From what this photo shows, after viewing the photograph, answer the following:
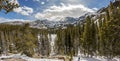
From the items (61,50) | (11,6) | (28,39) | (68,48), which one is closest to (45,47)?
(61,50)

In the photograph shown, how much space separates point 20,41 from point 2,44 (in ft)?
178

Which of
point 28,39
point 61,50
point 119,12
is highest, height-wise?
point 119,12

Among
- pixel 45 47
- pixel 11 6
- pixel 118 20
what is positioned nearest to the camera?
pixel 11 6

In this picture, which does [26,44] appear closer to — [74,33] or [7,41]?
[74,33]

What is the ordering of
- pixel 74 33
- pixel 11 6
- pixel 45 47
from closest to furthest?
pixel 11 6, pixel 74 33, pixel 45 47

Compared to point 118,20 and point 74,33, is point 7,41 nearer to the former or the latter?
point 74,33

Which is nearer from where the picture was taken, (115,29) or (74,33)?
(115,29)

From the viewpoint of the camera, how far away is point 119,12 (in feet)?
132

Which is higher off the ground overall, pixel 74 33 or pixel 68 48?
pixel 74 33

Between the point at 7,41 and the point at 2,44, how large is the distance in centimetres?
404

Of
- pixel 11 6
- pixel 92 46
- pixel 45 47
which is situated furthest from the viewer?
pixel 45 47

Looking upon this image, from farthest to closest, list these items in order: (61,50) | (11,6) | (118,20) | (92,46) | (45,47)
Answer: (45,47), (61,50), (92,46), (118,20), (11,6)

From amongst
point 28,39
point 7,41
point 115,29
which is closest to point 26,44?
point 28,39

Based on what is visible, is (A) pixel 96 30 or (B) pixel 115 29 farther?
(A) pixel 96 30
